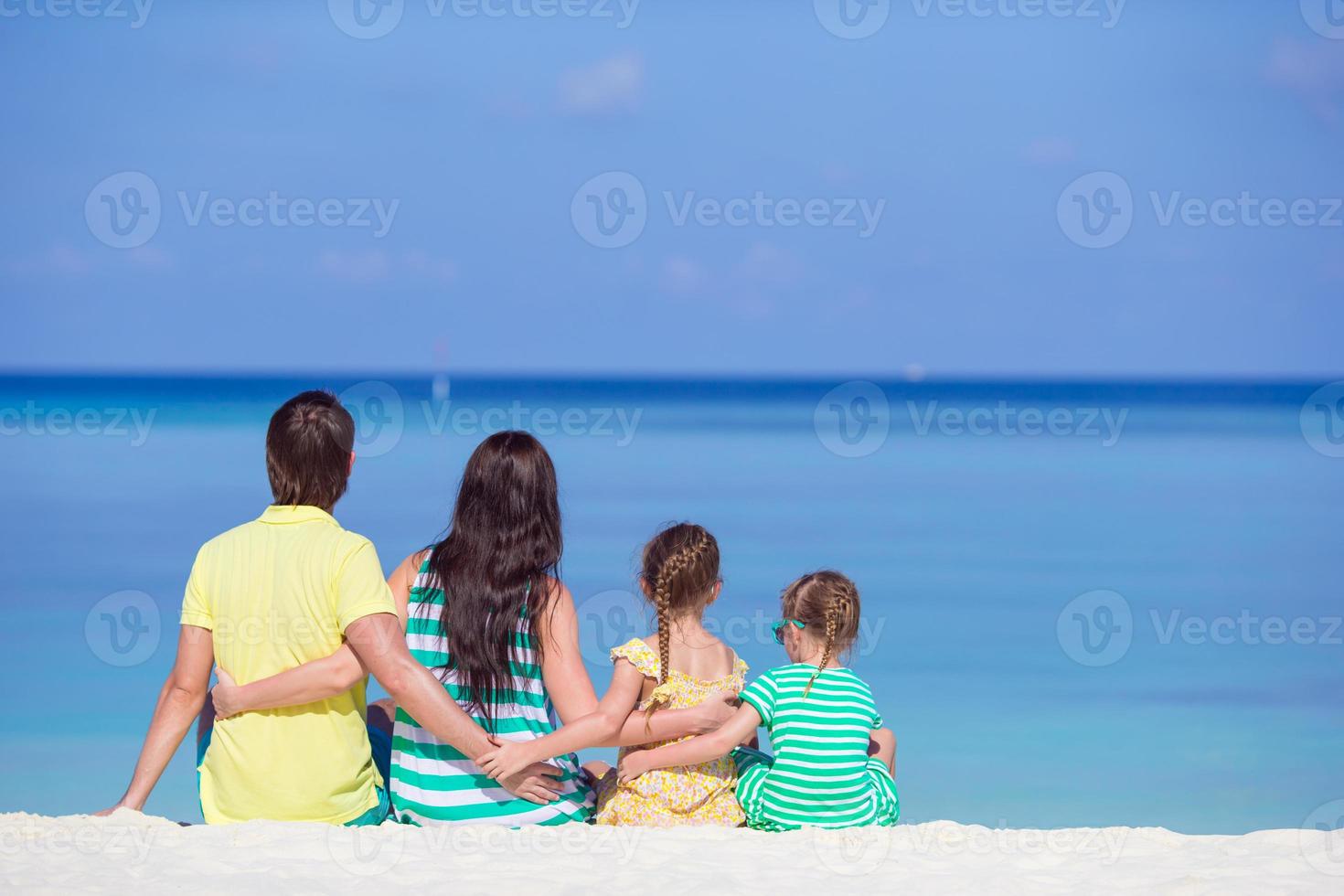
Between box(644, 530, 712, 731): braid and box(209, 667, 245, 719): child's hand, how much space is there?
1022 mm

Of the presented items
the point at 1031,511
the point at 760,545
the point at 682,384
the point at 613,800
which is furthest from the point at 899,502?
the point at 682,384

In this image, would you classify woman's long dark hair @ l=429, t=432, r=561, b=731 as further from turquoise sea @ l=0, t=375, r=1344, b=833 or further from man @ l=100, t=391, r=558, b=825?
turquoise sea @ l=0, t=375, r=1344, b=833

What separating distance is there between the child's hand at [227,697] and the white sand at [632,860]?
0.95 feet

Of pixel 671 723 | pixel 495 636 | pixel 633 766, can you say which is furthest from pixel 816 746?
pixel 495 636

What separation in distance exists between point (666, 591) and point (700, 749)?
1.39ft

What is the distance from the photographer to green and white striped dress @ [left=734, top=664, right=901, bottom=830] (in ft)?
12.2

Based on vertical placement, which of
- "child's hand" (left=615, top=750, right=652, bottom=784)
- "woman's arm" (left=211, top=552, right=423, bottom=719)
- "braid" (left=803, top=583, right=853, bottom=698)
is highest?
"braid" (left=803, top=583, right=853, bottom=698)

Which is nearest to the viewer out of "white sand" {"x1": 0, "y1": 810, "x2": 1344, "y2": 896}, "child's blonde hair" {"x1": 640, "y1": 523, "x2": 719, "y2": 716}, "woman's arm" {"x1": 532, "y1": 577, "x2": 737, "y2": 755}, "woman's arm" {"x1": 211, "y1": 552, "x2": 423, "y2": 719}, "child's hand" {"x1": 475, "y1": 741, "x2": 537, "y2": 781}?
"white sand" {"x1": 0, "y1": 810, "x2": 1344, "y2": 896}

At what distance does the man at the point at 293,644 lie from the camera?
A: 3383 mm

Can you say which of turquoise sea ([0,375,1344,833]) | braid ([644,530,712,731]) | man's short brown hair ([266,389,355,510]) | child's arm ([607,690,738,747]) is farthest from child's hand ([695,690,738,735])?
turquoise sea ([0,375,1344,833])

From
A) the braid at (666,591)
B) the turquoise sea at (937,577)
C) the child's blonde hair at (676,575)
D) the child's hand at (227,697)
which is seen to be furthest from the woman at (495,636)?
the turquoise sea at (937,577)

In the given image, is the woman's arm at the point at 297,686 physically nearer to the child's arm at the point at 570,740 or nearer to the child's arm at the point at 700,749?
the child's arm at the point at 570,740

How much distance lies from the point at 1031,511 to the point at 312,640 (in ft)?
31.2

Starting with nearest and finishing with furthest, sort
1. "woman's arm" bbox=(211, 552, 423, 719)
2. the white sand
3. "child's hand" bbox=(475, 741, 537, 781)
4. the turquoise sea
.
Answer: the white sand
"woman's arm" bbox=(211, 552, 423, 719)
"child's hand" bbox=(475, 741, 537, 781)
the turquoise sea
